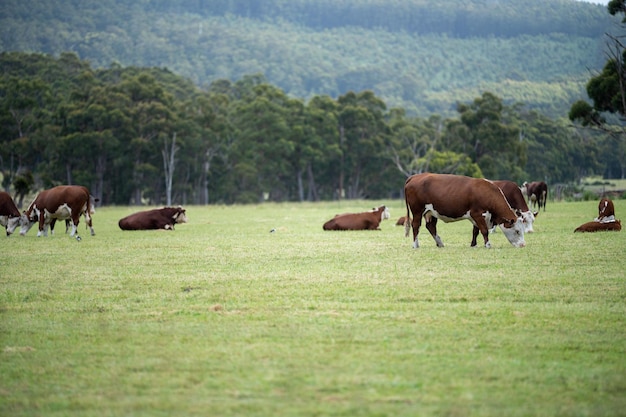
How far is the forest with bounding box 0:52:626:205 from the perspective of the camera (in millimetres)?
67688

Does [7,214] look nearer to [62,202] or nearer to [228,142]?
[62,202]

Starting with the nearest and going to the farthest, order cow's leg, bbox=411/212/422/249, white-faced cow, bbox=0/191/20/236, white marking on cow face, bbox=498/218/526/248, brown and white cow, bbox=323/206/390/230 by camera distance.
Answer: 1. white marking on cow face, bbox=498/218/526/248
2. cow's leg, bbox=411/212/422/249
3. white-faced cow, bbox=0/191/20/236
4. brown and white cow, bbox=323/206/390/230

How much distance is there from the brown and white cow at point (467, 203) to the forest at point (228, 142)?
4297cm

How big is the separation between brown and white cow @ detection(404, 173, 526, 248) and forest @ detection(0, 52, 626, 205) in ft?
141

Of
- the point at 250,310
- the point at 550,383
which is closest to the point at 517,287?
the point at 250,310

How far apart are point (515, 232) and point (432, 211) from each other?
6.11ft

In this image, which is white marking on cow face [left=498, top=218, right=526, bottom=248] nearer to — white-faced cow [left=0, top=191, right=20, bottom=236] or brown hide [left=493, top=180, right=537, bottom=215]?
brown hide [left=493, top=180, right=537, bottom=215]

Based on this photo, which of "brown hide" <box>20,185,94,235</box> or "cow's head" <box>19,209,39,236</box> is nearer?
"brown hide" <box>20,185,94,235</box>

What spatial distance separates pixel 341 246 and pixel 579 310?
914cm

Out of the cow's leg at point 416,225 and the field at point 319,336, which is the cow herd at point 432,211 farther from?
the field at point 319,336

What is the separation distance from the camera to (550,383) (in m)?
6.26

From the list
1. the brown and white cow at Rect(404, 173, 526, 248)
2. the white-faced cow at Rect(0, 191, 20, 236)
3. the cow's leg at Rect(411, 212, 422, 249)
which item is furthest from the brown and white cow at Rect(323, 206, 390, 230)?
the white-faced cow at Rect(0, 191, 20, 236)

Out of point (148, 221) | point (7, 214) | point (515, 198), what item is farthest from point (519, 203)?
point (7, 214)

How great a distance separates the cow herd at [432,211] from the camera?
16359 millimetres
